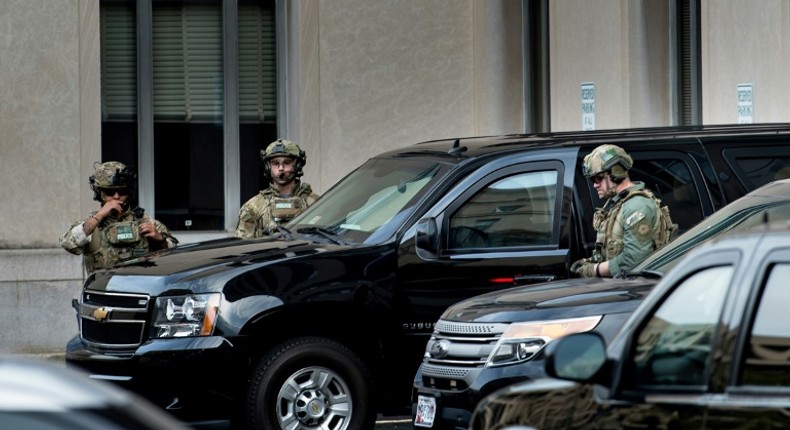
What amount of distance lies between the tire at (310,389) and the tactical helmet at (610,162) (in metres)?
1.71

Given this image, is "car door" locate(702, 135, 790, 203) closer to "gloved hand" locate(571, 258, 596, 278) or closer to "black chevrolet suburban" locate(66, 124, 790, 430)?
"black chevrolet suburban" locate(66, 124, 790, 430)

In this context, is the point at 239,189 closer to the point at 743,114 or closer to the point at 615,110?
the point at 615,110

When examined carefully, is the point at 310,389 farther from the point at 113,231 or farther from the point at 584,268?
the point at 113,231

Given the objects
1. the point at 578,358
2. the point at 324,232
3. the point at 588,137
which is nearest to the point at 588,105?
the point at 588,137

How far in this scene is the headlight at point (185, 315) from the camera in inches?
353

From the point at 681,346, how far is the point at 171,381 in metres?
5.09

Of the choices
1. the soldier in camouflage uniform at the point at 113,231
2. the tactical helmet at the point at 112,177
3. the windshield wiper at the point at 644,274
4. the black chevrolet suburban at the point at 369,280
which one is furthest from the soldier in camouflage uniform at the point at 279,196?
the windshield wiper at the point at 644,274

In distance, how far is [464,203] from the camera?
366 inches

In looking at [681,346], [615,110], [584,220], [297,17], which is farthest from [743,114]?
[681,346]

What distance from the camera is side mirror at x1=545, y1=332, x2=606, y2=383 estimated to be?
4.46 meters

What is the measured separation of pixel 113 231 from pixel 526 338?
14.2 feet

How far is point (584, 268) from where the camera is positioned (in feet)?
29.7

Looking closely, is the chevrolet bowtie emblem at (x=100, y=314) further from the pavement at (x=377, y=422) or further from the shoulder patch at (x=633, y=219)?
the shoulder patch at (x=633, y=219)

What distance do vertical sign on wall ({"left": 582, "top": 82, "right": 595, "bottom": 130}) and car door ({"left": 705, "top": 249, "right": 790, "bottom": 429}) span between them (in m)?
11.0
